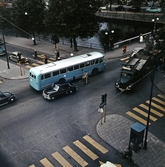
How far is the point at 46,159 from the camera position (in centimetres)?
1819

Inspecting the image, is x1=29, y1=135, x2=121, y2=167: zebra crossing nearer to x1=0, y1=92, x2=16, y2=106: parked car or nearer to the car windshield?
the car windshield

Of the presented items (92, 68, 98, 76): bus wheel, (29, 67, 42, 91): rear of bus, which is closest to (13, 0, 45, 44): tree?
(92, 68, 98, 76): bus wheel

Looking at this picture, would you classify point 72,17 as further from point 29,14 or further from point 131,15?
point 131,15

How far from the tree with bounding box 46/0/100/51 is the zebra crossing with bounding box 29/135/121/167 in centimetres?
2150

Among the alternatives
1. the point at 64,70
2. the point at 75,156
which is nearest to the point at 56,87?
the point at 64,70

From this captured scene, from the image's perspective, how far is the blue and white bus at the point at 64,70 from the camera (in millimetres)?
27547

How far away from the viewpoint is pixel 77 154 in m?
18.7

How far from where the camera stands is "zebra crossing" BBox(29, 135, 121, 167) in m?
17.8

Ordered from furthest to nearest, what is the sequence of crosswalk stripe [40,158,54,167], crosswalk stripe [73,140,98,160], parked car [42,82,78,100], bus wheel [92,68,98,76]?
bus wheel [92,68,98,76] → parked car [42,82,78,100] → crosswalk stripe [73,140,98,160] → crosswalk stripe [40,158,54,167]

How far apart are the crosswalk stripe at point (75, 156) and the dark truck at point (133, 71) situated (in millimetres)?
11005

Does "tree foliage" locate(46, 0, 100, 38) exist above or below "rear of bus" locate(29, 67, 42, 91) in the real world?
above

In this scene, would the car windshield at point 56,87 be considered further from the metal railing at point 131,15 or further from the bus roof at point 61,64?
the metal railing at point 131,15

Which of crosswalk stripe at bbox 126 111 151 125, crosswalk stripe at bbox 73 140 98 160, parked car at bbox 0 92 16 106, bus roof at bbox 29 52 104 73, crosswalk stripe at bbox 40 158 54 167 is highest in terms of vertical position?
bus roof at bbox 29 52 104 73

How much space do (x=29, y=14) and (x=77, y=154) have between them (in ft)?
106
